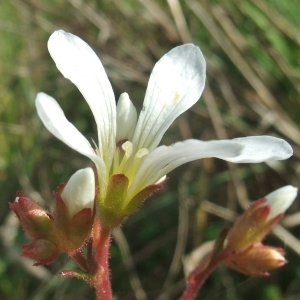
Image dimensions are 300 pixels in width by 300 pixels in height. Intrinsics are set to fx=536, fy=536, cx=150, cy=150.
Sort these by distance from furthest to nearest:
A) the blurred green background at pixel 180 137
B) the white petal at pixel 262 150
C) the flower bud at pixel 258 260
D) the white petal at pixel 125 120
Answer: the blurred green background at pixel 180 137
the flower bud at pixel 258 260
the white petal at pixel 125 120
the white petal at pixel 262 150

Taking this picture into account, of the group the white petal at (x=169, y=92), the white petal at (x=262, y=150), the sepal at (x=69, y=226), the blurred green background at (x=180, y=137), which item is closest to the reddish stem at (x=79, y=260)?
the sepal at (x=69, y=226)

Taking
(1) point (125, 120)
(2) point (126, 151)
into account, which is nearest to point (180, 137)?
(1) point (125, 120)

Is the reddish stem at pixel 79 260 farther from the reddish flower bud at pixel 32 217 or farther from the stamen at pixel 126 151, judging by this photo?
the stamen at pixel 126 151

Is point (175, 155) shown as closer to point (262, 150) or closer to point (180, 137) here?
point (262, 150)

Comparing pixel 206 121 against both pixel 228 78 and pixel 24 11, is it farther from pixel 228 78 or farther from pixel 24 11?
pixel 24 11

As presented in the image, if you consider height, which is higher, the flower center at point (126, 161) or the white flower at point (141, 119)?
the white flower at point (141, 119)

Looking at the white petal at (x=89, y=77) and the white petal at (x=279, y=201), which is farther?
the white petal at (x=279, y=201)
